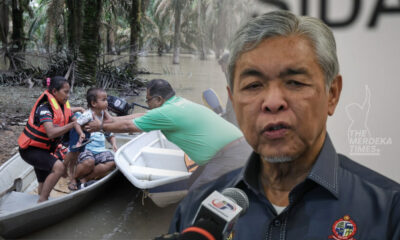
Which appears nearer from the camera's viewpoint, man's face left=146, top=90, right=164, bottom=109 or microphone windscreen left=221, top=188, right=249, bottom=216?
microphone windscreen left=221, top=188, right=249, bottom=216

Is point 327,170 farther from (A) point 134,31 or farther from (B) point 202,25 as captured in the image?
(A) point 134,31

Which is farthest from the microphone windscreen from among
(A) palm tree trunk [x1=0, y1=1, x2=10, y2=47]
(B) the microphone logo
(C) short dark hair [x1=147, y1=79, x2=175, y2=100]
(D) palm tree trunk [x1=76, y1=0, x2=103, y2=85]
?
(A) palm tree trunk [x1=0, y1=1, x2=10, y2=47]

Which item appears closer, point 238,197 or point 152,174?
point 238,197

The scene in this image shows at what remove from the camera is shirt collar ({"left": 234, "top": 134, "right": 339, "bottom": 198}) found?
1.76 ft

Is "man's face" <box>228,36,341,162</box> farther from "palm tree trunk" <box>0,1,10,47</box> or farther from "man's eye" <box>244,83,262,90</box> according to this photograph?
"palm tree trunk" <box>0,1,10,47</box>

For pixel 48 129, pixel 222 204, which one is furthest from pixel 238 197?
pixel 48 129

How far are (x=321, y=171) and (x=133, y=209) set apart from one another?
2.73 meters

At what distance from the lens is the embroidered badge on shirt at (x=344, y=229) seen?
504 millimetres

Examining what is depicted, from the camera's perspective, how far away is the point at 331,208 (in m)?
0.53

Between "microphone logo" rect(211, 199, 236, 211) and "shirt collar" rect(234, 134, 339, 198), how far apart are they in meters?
0.20

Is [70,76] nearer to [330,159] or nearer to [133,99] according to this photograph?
[133,99]

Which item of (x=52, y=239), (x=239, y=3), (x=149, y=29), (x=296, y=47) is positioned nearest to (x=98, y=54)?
(x=149, y=29)

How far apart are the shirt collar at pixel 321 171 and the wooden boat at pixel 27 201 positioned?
6.15 feet

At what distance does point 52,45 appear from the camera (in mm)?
3549
